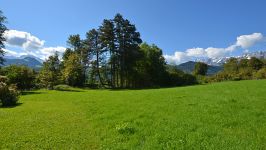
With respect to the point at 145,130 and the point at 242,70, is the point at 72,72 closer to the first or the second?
the point at 145,130

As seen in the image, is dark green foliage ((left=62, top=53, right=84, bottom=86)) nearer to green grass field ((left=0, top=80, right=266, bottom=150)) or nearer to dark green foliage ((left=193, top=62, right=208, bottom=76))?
green grass field ((left=0, top=80, right=266, bottom=150))

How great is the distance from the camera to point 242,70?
109 meters

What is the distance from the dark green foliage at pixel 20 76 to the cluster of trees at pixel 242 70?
227 feet

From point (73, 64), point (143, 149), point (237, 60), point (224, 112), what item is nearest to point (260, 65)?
point (237, 60)

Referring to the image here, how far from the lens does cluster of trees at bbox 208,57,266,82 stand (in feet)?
312

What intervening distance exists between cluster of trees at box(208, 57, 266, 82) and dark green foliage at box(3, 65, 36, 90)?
69121 mm

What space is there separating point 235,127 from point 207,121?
4.85 feet

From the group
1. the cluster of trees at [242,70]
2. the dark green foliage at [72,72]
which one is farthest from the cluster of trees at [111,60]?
the cluster of trees at [242,70]

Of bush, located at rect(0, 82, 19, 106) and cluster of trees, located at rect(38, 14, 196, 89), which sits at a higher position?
cluster of trees, located at rect(38, 14, 196, 89)

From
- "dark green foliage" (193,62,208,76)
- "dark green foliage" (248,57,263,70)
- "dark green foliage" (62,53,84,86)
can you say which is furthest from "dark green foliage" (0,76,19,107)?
"dark green foliage" (193,62,208,76)

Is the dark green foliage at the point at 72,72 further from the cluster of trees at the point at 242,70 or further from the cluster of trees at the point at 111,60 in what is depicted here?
the cluster of trees at the point at 242,70

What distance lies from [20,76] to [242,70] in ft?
289

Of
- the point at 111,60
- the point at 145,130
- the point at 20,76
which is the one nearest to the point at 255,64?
the point at 111,60

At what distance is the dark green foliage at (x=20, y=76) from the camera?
45.0 metres
